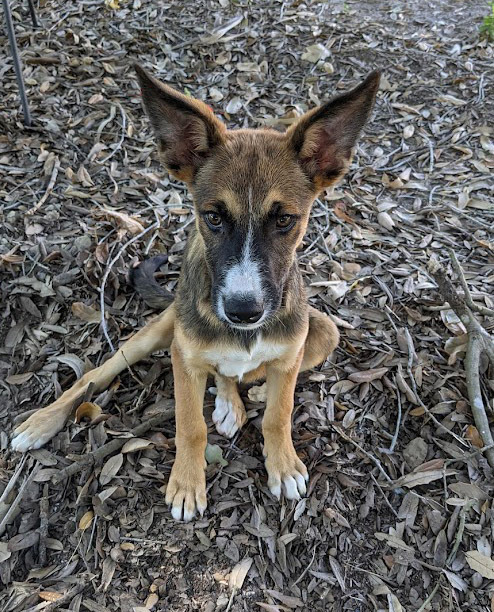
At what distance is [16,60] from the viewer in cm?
480

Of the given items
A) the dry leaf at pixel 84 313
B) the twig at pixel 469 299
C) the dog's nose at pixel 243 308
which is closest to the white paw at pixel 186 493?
the dog's nose at pixel 243 308

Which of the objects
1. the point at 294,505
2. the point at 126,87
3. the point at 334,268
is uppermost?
the point at 126,87

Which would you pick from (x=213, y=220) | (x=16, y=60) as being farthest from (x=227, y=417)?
(x=16, y=60)

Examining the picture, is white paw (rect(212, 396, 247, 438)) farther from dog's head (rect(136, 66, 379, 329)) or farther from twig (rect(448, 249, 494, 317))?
twig (rect(448, 249, 494, 317))

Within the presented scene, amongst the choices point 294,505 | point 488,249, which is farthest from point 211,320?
point 488,249

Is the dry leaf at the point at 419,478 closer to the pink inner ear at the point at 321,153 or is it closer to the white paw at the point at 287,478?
the white paw at the point at 287,478

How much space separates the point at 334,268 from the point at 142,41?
13.2ft

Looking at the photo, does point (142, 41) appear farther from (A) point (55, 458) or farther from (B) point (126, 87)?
(A) point (55, 458)

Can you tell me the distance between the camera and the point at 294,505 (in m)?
3.49

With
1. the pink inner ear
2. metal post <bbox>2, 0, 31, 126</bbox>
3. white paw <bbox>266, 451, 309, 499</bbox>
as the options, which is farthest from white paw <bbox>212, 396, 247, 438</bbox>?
metal post <bbox>2, 0, 31, 126</bbox>

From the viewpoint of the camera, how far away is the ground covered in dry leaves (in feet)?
10.6

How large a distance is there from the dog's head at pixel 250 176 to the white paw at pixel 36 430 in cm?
158

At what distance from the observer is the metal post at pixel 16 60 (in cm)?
466

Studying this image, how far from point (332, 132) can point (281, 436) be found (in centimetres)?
198
